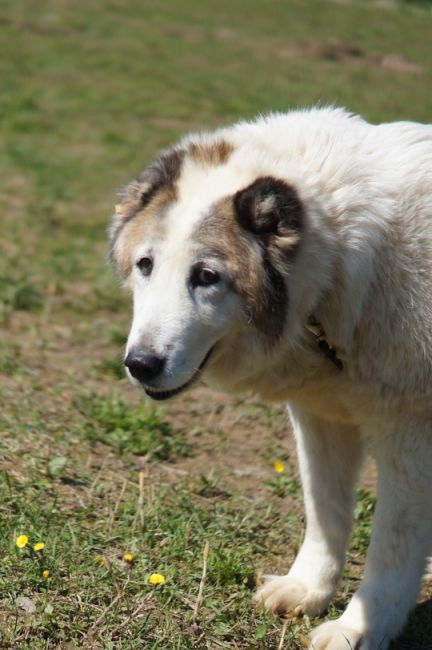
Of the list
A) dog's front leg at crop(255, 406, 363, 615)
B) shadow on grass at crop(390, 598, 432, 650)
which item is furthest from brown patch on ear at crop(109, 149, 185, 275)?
shadow on grass at crop(390, 598, 432, 650)

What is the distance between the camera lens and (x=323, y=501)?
4086 millimetres

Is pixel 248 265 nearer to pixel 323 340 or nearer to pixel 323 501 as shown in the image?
pixel 323 340

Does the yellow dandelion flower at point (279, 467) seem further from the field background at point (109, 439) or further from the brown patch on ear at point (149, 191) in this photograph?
the brown patch on ear at point (149, 191)

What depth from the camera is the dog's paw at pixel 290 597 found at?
12.8 feet

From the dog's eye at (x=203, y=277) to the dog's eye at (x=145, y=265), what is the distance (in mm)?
176

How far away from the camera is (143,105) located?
39.3 feet

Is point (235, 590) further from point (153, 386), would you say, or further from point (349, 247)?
point (349, 247)

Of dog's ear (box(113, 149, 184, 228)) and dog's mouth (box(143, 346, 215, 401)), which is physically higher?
dog's ear (box(113, 149, 184, 228))

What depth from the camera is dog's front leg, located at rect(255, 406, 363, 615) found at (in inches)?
158

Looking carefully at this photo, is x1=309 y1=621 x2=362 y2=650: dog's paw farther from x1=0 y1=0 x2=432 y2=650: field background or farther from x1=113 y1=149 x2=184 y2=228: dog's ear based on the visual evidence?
x1=113 y1=149 x2=184 y2=228: dog's ear

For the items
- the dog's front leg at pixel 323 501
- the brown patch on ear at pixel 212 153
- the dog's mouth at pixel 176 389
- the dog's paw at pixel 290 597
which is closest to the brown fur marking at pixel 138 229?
the brown patch on ear at pixel 212 153

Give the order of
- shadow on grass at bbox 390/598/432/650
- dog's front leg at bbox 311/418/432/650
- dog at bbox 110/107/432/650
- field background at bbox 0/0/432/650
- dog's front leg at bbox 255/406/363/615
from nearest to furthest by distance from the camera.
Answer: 1. dog at bbox 110/107/432/650
2. dog's front leg at bbox 311/418/432/650
3. field background at bbox 0/0/432/650
4. shadow on grass at bbox 390/598/432/650
5. dog's front leg at bbox 255/406/363/615

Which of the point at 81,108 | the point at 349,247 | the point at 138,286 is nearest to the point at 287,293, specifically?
the point at 349,247

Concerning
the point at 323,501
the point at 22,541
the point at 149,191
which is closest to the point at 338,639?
the point at 323,501
